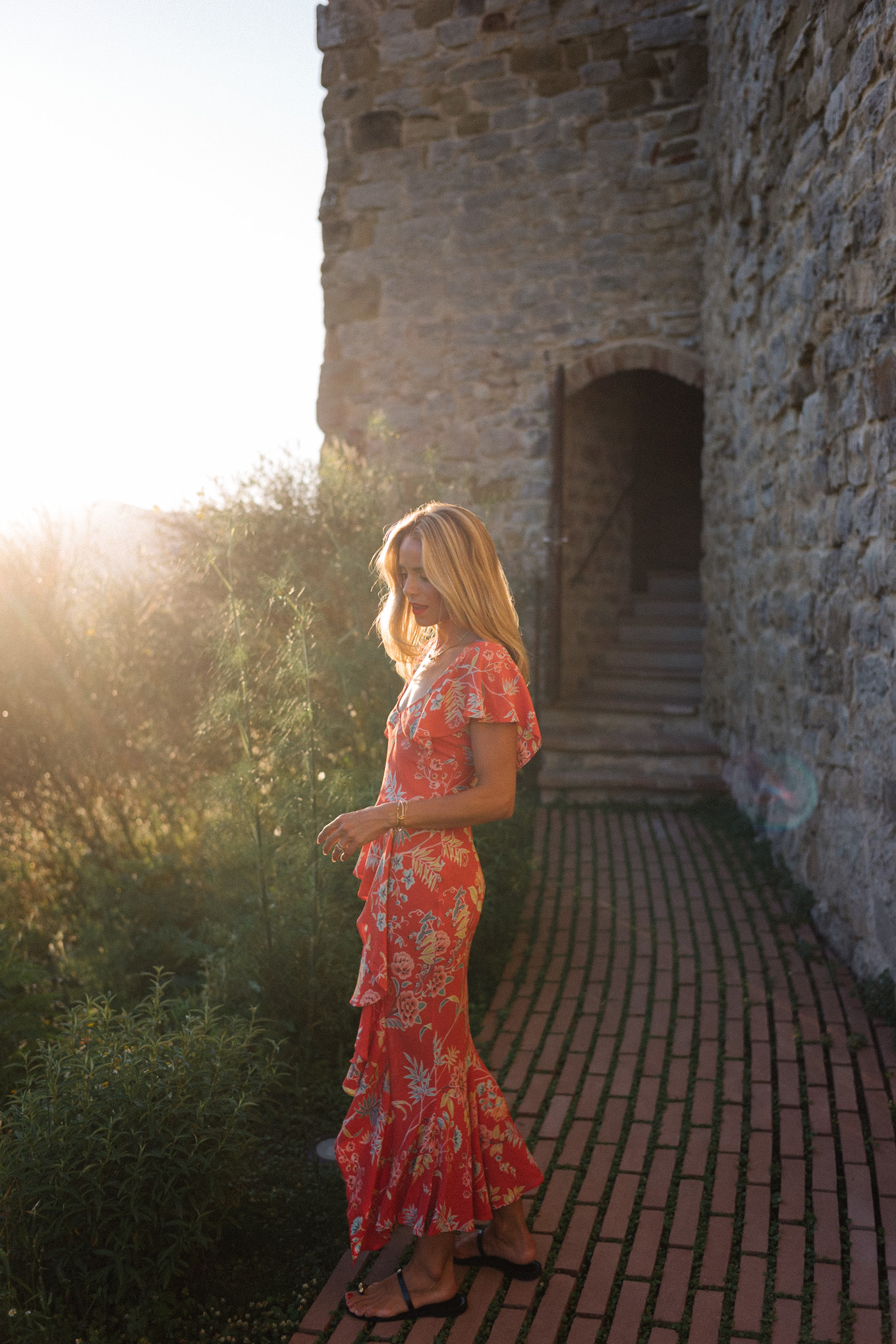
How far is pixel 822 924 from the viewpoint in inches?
170

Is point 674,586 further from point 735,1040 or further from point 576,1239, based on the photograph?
point 576,1239

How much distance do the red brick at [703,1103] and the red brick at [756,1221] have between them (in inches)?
13.3

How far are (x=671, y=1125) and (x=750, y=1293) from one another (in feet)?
2.32

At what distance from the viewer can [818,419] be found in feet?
14.3

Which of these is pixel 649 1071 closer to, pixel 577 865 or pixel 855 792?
pixel 855 792

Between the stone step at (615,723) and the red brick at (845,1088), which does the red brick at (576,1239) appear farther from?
the stone step at (615,723)

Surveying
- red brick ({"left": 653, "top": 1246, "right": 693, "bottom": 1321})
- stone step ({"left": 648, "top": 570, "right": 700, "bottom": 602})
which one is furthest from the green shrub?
stone step ({"left": 648, "top": 570, "right": 700, "bottom": 602})

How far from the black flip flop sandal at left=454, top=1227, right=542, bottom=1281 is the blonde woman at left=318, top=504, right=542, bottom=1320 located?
0.47 feet

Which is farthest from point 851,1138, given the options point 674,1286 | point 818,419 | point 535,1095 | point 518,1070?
point 818,419

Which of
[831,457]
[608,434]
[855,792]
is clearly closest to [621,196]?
[608,434]

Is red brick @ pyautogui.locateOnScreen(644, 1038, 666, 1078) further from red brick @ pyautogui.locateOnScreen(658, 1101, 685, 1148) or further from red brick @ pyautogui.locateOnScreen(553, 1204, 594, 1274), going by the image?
red brick @ pyautogui.locateOnScreen(553, 1204, 594, 1274)

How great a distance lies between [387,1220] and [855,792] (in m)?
2.52

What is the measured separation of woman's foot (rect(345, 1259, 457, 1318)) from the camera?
222 cm

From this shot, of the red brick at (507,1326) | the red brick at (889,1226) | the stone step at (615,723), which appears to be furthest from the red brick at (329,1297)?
the stone step at (615,723)
